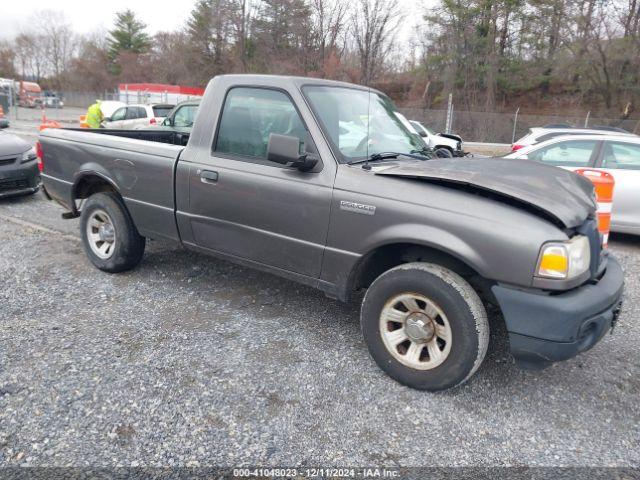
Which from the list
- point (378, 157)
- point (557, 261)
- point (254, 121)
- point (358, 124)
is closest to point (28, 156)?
point (254, 121)

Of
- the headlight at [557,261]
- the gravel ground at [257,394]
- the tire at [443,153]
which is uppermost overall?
the tire at [443,153]

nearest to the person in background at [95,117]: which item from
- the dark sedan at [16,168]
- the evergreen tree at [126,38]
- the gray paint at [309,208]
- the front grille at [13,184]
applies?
the dark sedan at [16,168]

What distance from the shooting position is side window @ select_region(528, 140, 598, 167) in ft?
22.6

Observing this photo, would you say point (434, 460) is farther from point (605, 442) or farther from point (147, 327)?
point (147, 327)

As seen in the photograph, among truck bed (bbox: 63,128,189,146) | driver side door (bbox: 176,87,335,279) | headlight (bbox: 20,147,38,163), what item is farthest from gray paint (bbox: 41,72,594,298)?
headlight (bbox: 20,147,38,163)

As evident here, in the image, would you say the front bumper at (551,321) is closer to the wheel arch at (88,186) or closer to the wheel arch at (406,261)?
the wheel arch at (406,261)

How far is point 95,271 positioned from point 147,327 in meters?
1.49

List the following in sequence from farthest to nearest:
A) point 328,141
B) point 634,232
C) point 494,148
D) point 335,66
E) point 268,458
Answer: point 335,66
point 494,148
point 634,232
point 328,141
point 268,458

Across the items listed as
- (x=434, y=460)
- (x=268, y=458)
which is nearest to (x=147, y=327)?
(x=268, y=458)

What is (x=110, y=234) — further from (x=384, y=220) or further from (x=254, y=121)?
(x=384, y=220)

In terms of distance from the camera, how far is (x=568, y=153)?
277 inches

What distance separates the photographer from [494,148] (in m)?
22.4

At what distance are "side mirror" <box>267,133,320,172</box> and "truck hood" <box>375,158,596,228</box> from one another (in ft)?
1.60

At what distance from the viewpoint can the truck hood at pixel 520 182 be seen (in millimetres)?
2691
